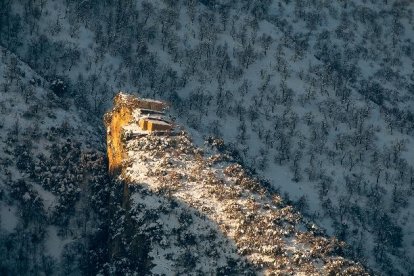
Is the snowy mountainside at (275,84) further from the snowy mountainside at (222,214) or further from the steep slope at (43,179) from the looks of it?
the snowy mountainside at (222,214)

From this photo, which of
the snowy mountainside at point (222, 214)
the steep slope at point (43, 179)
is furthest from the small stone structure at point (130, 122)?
the steep slope at point (43, 179)

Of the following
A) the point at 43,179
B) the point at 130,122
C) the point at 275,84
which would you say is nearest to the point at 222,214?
the point at 130,122

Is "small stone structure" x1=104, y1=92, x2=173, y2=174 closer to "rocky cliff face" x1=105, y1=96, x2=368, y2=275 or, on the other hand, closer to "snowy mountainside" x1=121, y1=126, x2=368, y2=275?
"rocky cliff face" x1=105, y1=96, x2=368, y2=275

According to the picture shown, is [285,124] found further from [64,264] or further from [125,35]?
[64,264]

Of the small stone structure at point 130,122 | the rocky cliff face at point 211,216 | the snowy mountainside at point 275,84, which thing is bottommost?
the rocky cliff face at point 211,216

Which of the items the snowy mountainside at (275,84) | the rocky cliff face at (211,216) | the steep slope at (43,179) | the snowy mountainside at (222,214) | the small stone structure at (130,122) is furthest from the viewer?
the snowy mountainside at (275,84)

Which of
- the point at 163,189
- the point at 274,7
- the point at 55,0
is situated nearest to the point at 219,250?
the point at 163,189
